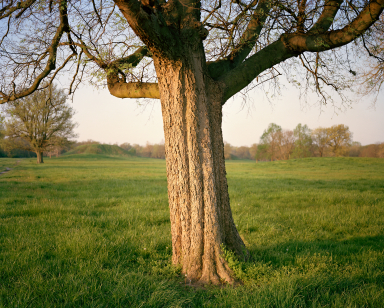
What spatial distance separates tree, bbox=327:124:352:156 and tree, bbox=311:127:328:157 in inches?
43.2

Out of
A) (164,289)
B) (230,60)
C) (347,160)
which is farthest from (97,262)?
(347,160)

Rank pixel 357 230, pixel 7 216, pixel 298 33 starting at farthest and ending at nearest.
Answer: pixel 7 216, pixel 357 230, pixel 298 33

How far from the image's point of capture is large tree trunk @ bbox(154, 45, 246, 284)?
3.63m

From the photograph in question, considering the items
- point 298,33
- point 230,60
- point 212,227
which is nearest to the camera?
point 212,227

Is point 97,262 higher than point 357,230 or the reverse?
higher

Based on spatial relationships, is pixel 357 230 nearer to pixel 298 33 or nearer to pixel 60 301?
pixel 298 33

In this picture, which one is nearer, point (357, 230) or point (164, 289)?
point (164, 289)

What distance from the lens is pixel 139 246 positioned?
4.68 m

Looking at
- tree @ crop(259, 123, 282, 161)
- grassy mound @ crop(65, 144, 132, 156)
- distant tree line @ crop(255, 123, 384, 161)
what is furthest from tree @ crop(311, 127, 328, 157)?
grassy mound @ crop(65, 144, 132, 156)

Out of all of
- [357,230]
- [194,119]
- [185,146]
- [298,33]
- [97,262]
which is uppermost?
[298,33]

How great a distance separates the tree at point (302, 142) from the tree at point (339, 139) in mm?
5965

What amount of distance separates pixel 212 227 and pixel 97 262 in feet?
6.49

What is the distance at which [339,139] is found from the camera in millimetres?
59281

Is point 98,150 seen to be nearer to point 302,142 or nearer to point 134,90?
point 302,142
